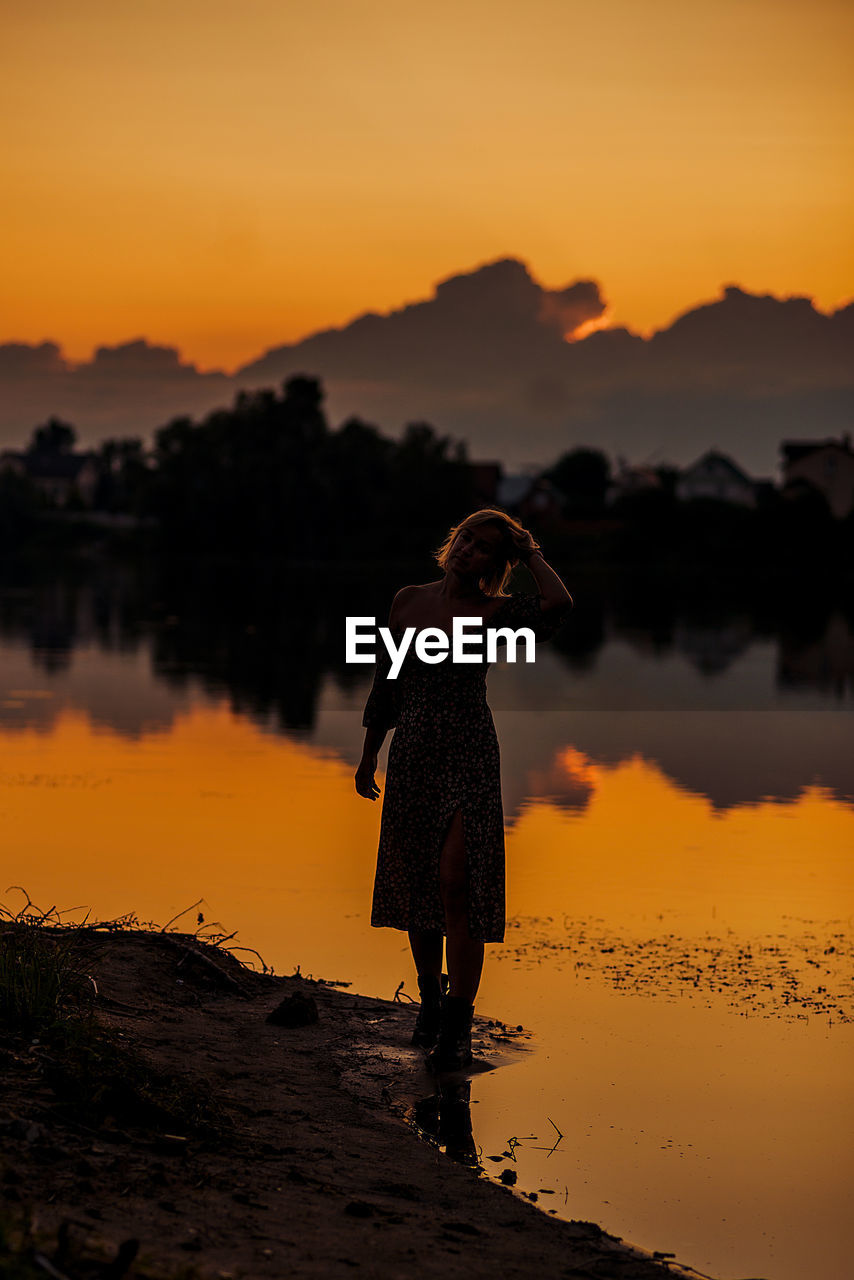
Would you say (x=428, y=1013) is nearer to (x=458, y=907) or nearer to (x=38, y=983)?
(x=458, y=907)

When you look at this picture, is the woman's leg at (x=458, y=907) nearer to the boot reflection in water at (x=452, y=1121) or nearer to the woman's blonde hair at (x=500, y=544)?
the boot reflection in water at (x=452, y=1121)

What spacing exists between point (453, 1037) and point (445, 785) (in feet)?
2.95

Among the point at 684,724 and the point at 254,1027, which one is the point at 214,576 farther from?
the point at 254,1027

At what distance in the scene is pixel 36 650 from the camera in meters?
26.4

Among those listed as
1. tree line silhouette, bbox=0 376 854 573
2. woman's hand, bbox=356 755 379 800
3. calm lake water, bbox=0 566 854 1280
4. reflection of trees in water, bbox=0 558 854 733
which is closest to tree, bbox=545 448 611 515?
tree line silhouette, bbox=0 376 854 573

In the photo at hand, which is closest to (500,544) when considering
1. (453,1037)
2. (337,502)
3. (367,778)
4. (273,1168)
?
(367,778)

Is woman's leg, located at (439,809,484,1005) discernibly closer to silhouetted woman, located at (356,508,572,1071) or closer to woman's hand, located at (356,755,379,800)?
silhouetted woman, located at (356,508,572,1071)

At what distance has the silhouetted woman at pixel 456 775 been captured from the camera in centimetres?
604

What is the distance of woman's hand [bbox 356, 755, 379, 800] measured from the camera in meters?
6.32

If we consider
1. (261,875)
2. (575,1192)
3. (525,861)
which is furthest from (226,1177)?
(525,861)

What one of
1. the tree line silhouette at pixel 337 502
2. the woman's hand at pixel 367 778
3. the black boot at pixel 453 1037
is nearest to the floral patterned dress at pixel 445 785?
the woman's hand at pixel 367 778

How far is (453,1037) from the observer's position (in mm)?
5992

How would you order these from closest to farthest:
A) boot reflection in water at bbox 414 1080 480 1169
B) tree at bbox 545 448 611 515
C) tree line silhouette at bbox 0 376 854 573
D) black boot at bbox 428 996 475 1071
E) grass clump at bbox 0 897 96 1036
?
boot reflection in water at bbox 414 1080 480 1169 < grass clump at bbox 0 897 96 1036 < black boot at bbox 428 996 475 1071 < tree line silhouette at bbox 0 376 854 573 < tree at bbox 545 448 611 515

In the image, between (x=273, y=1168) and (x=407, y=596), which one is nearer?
(x=273, y=1168)
